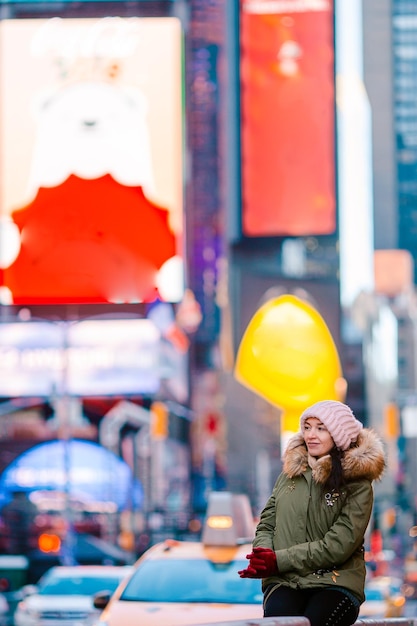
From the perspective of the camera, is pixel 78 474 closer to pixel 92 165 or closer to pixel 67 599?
pixel 92 165

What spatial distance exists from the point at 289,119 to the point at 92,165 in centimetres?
612

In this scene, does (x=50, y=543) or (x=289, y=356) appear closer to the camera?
(x=50, y=543)

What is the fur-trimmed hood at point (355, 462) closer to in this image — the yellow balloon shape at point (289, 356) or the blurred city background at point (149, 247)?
the blurred city background at point (149, 247)

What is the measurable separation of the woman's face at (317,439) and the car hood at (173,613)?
3.97m

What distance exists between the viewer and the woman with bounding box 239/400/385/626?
602 cm

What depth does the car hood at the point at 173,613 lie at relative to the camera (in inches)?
395

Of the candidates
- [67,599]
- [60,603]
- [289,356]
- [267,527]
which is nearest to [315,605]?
[267,527]

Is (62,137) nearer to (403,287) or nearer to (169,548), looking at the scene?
(169,548)

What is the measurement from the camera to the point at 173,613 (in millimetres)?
10336

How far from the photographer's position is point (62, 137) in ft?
158

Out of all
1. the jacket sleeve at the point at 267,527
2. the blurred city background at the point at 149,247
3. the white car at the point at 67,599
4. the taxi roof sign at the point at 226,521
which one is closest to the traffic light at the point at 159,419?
the blurred city background at the point at 149,247

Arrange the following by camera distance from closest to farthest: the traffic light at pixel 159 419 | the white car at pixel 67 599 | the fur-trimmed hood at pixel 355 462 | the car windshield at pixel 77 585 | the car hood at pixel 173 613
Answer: the fur-trimmed hood at pixel 355 462
the car hood at pixel 173 613
the white car at pixel 67 599
the car windshield at pixel 77 585
the traffic light at pixel 159 419

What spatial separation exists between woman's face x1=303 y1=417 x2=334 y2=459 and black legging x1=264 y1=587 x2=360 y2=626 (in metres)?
0.52

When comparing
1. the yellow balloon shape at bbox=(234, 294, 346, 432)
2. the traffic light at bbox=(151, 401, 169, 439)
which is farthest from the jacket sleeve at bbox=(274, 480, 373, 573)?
the traffic light at bbox=(151, 401, 169, 439)
